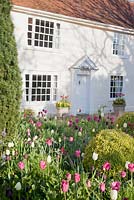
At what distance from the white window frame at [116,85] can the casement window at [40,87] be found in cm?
512

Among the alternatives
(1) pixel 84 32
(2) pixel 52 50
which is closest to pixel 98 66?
(1) pixel 84 32

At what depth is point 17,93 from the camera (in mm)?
5715

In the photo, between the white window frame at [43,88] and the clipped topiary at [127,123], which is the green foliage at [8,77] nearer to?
the clipped topiary at [127,123]

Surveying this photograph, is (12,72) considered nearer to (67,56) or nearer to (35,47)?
(35,47)

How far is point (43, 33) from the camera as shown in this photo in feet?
57.7

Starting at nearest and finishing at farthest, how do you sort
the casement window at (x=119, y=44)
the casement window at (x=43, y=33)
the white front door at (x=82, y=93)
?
1. the casement window at (x=43, y=33)
2. the white front door at (x=82, y=93)
3. the casement window at (x=119, y=44)

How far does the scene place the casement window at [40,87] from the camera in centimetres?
1720

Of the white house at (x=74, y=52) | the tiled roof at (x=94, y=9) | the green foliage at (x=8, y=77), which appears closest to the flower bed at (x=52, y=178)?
the green foliage at (x=8, y=77)

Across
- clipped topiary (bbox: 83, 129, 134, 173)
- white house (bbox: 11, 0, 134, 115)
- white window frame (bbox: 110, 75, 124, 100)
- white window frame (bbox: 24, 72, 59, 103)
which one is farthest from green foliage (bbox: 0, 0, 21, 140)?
white window frame (bbox: 110, 75, 124, 100)

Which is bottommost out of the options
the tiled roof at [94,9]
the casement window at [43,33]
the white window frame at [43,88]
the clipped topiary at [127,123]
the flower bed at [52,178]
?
the flower bed at [52,178]

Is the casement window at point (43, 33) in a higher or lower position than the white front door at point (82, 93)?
higher

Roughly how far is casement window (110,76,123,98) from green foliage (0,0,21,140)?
17.1 metres

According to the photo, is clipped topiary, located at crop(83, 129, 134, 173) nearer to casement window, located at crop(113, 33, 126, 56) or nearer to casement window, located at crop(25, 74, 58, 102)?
casement window, located at crop(25, 74, 58, 102)

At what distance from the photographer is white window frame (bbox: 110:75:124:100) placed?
22469 mm
